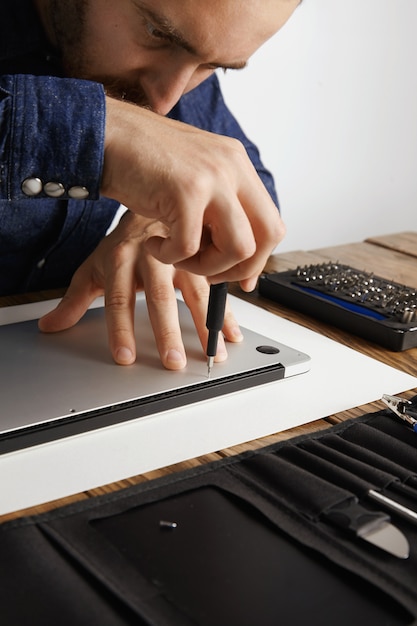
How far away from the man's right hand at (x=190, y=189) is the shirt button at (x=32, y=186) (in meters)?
0.08

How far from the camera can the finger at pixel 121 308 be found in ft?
3.29

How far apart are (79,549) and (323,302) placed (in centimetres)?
73

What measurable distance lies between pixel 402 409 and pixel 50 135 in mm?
525

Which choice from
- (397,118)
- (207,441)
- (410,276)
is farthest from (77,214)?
(397,118)

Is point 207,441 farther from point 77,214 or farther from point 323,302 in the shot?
point 77,214

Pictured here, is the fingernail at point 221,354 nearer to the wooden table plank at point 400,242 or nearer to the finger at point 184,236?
the finger at point 184,236

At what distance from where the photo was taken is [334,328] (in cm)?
124

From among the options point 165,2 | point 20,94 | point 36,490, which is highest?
point 165,2

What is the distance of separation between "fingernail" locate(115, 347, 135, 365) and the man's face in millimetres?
457

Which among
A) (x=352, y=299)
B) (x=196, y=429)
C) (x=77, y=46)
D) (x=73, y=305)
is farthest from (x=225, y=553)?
(x=77, y=46)

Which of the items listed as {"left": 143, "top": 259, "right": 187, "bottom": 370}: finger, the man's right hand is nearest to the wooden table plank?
{"left": 143, "top": 259, "right": 187, "bottom": 370}: finger

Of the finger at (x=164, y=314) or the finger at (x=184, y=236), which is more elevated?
the finger at (x=184, y=236)

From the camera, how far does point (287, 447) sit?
82cm

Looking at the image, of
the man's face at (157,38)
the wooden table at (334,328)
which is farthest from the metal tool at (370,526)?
the man's face at (157,38)
